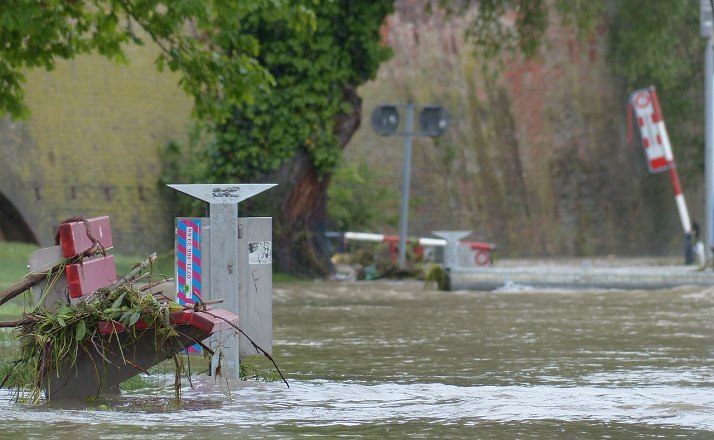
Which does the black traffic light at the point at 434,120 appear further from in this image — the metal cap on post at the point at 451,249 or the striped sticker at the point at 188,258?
the striped sticker at the point at 188,258

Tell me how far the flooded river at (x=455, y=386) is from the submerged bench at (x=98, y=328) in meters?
0.23

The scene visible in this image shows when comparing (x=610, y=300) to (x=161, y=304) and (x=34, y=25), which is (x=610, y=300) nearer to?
(x=34, y=25)

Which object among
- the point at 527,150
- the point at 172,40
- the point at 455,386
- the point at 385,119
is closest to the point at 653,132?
the point at 385,119

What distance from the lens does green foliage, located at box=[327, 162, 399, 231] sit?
25.5m

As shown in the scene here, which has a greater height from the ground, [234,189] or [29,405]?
[234,189]

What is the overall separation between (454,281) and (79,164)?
409 inches

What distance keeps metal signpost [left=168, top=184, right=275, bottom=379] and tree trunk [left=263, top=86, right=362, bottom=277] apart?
11.8 m

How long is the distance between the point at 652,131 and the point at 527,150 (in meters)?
10.3

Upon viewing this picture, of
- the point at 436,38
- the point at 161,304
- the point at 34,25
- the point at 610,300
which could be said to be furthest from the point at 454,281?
the point at 436,38

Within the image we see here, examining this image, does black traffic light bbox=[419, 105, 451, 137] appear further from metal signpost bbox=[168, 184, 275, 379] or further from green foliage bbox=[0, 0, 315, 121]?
metal signpost bbox=[168, 184, 275, 379]

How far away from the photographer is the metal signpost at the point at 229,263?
22.0 feet

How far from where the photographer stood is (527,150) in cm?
3303

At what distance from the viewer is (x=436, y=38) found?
106 ft

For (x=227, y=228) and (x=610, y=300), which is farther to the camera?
(x=610, y=300)
